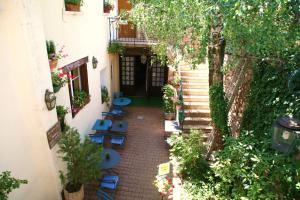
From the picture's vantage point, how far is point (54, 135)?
5.34 meters

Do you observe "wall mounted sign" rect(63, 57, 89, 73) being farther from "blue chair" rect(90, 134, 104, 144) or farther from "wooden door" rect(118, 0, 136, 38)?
"wooden door" rect(118, 0, 136, 38)

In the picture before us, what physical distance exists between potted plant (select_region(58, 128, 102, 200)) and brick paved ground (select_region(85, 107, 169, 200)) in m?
0.83

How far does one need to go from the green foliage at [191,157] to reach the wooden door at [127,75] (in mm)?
7299

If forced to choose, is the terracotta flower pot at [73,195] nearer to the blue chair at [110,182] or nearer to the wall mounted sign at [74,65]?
the blue chair at [110,182]

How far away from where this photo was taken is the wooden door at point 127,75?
41.4ft

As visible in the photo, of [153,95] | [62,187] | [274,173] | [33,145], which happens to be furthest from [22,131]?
[153,95]

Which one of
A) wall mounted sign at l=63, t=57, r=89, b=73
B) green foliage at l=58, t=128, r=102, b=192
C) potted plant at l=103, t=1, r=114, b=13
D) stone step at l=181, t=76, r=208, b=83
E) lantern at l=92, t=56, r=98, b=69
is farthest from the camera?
potted plant at l=103, t=1, r=114, b=13

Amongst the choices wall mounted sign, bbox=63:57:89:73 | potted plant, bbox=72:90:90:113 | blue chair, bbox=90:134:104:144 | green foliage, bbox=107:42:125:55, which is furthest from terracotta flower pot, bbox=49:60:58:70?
green foliage, bbox=107:42:125:55

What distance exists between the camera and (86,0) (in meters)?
7.62

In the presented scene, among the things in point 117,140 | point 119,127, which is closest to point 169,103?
point 119,127

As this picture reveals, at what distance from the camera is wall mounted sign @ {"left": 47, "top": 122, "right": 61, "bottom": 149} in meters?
5.15

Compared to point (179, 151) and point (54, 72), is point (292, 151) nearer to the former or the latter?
point (179, 151)

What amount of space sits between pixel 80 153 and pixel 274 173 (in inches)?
157

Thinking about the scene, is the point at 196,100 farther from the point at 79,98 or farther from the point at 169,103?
the point at 79,98
